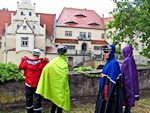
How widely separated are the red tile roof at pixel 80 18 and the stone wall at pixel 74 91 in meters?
29.2

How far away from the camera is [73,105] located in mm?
5258

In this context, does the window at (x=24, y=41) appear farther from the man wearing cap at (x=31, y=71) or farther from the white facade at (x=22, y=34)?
the man wearing cap at (x=31, y=71)

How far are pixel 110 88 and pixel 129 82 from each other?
114 cm

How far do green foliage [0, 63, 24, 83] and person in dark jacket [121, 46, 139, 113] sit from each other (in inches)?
132

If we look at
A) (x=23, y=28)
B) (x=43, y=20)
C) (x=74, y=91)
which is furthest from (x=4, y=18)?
(x=74, y=91)

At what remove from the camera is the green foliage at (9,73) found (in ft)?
14.6

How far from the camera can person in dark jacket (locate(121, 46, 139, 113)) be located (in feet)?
12.9

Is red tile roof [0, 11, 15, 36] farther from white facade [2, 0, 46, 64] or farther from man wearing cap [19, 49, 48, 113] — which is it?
man wearing cap [19, 49, 48, 113]

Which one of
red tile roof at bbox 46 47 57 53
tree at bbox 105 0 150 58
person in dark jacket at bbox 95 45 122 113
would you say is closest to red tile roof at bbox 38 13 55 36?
red tile roof at bbox 46 47 57 53

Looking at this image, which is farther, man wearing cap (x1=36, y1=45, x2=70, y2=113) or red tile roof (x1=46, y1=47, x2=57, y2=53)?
red tile roof (x1=46, y1=47, x2=57, y2=53)

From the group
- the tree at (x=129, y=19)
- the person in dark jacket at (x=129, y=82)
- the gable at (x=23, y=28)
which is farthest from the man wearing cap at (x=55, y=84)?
the gable at (x=23, y=28)

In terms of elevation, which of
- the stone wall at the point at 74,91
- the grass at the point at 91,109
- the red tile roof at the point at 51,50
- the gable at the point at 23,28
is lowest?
the grass at the point at 91,109

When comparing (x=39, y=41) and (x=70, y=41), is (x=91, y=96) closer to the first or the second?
(x=39, y=41)

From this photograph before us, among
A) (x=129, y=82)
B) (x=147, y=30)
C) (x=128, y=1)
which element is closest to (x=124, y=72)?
(x=129, y=82)
